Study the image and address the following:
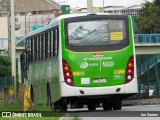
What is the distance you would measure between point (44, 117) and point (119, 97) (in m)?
6.87

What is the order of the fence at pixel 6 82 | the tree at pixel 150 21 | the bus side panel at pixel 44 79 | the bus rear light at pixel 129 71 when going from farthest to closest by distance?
the tree at pixel 150 21, the fence at pixel 6 82, the bus side panel at pixel 44 79, the bus rear light at pixel 129 71

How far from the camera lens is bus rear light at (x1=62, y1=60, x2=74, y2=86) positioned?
23391mm

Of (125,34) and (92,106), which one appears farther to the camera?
(92,106)

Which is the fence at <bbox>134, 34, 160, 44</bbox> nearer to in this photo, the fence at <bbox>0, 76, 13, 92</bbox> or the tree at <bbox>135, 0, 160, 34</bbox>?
the fence at <bbox>0, 76, 13, 92</bbox>

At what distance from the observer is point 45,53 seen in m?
25.9

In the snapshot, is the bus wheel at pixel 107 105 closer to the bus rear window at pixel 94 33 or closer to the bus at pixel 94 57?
the bus at pixel 94 57

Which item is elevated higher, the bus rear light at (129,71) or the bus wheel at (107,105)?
the bus rear light at (129,71)

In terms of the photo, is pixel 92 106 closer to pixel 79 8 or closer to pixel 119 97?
pixel 119 97

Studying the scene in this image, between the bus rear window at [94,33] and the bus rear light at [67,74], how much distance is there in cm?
70

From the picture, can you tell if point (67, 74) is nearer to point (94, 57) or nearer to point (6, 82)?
point (94, 57)

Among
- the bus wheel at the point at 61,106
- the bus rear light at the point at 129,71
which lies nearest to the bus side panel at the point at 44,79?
the bus wheel at the point at 61,106

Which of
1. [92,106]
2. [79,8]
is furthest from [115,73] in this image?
[79,8]

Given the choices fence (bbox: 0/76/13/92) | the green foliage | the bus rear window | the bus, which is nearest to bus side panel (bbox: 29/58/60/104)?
the bus

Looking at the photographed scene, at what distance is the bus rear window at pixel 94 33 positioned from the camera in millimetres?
23438
